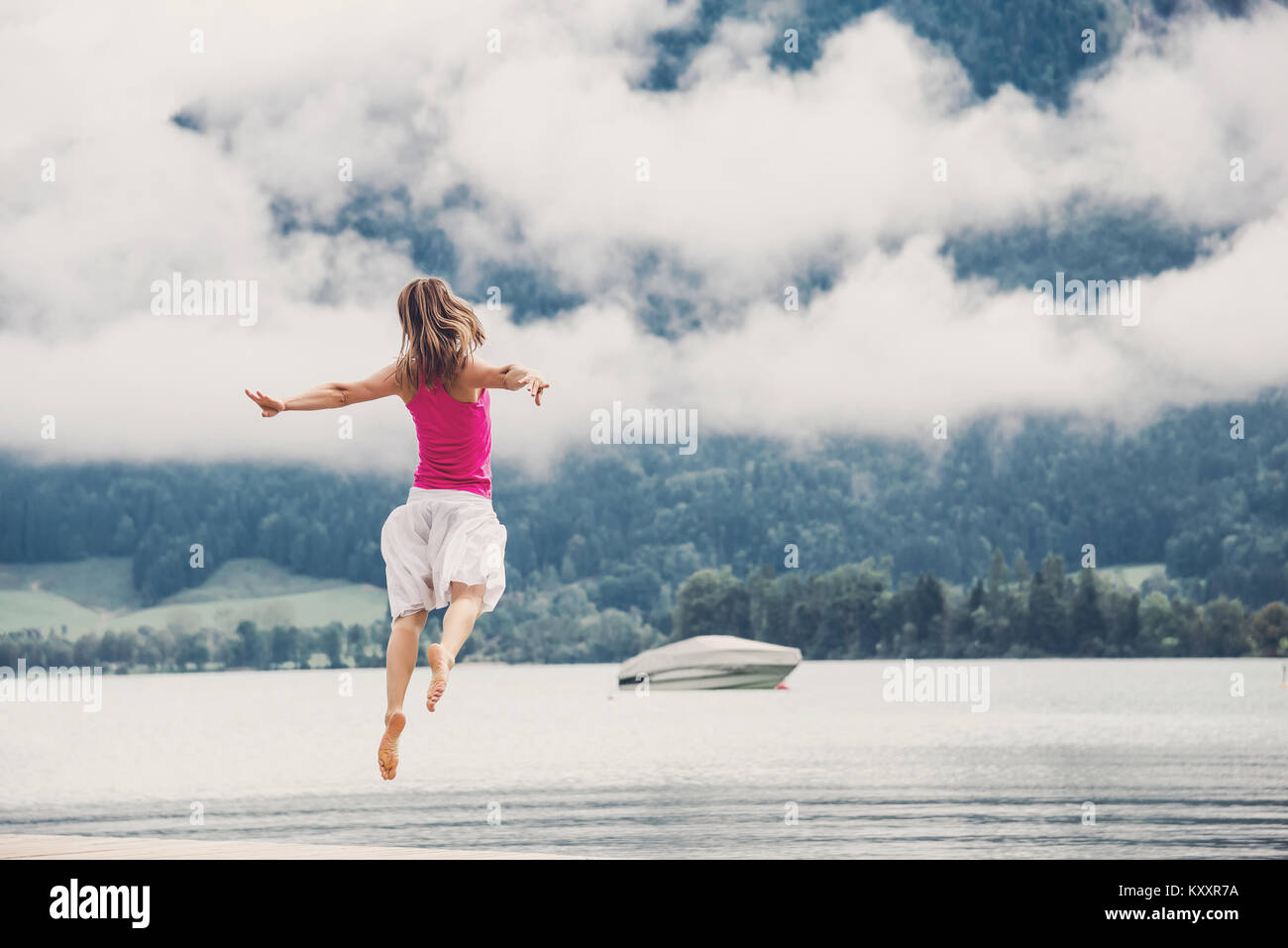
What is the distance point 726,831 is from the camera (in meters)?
35.8

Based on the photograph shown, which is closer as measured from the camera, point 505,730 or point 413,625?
point 413,625

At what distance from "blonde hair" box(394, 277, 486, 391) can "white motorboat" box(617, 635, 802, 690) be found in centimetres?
10417

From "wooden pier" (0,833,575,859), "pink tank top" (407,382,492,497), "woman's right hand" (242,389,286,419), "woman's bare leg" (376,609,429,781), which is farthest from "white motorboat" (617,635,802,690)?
"woman's right hand" (242,389,286,419)

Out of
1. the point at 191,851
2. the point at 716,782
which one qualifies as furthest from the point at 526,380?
the point at 716,782

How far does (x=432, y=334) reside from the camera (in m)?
7.46

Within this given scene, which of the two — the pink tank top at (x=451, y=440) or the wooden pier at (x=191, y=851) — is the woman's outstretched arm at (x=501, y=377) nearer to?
the pink tank top at (x=451, y=440)

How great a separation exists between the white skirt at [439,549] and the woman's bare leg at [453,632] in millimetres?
56

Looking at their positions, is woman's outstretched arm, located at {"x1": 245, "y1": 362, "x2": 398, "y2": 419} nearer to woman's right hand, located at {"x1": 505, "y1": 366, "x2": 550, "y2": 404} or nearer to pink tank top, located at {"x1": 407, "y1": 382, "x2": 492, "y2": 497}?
pink tank top, located at {"x1": 407, "y1": 382, "x2": 492, "y2": 497}

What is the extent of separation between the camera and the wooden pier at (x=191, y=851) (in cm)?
835
